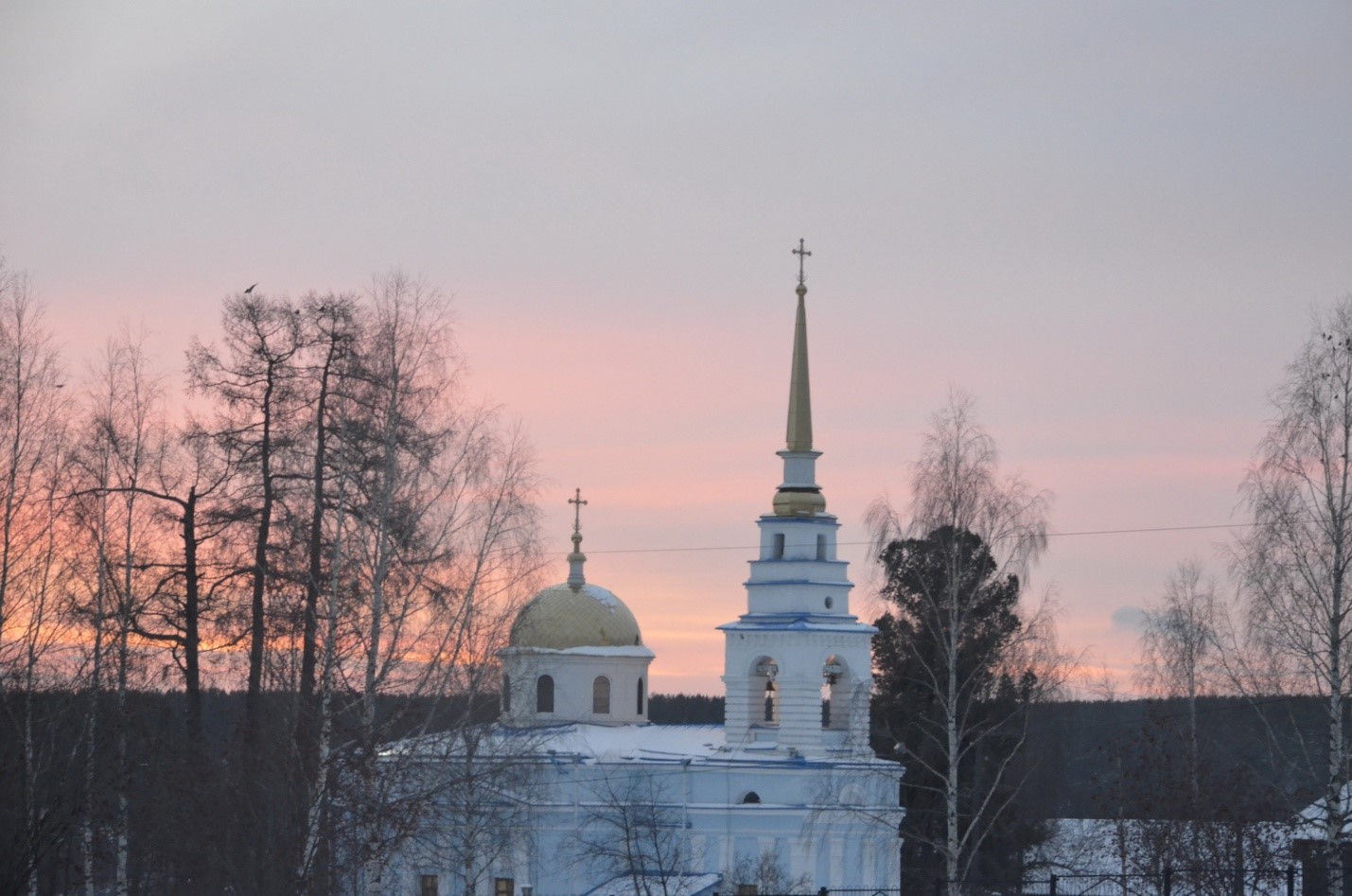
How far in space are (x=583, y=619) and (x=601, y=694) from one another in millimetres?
1946

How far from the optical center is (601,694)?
178 ft

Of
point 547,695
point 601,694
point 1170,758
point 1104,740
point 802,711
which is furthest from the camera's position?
point 1104,740

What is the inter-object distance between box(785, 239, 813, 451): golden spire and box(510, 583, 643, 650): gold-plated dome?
8.90m

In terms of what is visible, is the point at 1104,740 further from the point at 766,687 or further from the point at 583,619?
the point at 766,687

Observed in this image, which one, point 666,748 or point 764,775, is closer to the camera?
point 764,775

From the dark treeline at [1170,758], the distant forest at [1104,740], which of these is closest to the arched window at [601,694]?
the distant forest at [1104,740]

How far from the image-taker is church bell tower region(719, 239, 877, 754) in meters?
46.8

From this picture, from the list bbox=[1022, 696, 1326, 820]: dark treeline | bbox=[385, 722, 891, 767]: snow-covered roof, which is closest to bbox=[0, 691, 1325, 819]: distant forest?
bbox=[1022, 696, 1326, 820]: dark treeline

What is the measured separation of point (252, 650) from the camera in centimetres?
3459

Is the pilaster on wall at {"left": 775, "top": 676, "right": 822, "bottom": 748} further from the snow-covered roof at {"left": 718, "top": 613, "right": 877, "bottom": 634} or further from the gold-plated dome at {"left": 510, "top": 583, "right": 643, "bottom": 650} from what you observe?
the gold-plated dome at {"left": 510, "top": 583, "right": 643, "bottom": 650}

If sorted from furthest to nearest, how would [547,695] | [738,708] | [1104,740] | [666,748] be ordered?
[1104,740], [547,695], [666,748], [738,708]

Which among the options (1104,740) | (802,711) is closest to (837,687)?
(802,711)

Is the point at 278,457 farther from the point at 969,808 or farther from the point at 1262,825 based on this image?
the point at 969,808

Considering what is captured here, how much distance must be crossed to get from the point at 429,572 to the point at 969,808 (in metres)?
21.3
